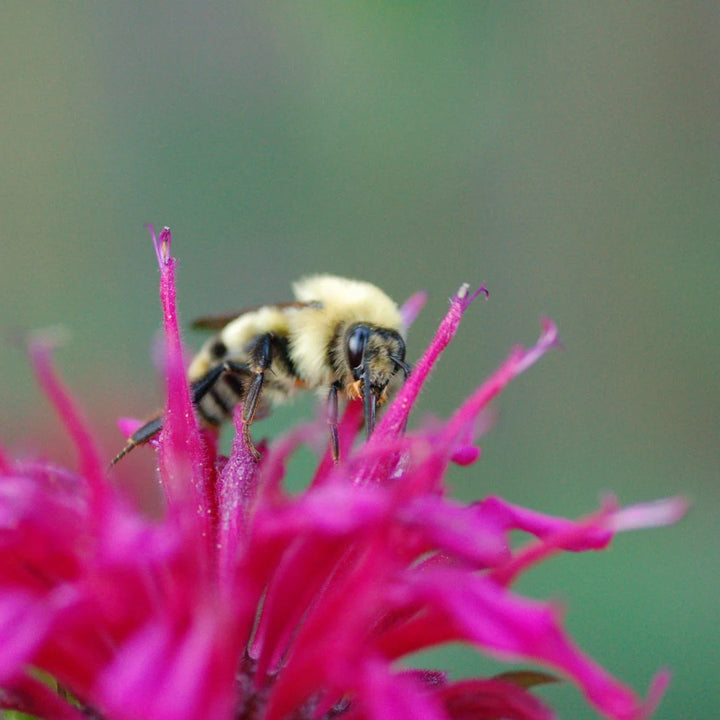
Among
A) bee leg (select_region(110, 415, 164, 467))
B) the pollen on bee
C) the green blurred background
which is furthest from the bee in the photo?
the green blurred background

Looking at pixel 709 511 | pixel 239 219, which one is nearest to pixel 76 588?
pixel 709 511

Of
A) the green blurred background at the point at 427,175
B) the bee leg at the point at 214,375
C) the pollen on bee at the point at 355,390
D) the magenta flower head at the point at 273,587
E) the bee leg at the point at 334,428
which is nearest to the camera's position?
the magenta flower head at the point at 273,587

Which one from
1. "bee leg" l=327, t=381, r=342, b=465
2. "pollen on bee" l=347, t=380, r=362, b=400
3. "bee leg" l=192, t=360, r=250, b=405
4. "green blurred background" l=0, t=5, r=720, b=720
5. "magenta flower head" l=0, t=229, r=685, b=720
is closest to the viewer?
"magenta flower head" l=0, t=229, r=685, b=720

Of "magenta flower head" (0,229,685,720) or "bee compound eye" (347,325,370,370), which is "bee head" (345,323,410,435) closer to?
"bee compound eye" (347,325,370,370)

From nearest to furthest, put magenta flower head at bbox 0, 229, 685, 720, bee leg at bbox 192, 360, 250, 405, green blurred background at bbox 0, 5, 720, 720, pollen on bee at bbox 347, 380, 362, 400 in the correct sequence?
magenta flower head at bbox 0, 229, 685, 720, pollen on bee at bbox 347, 380, 362, 400, bee leg at bbox 192, 360, 250, 405, green blurred background at bbox 0, 5, 720, 720

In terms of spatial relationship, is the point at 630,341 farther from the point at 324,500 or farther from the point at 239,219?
the point at 324,500

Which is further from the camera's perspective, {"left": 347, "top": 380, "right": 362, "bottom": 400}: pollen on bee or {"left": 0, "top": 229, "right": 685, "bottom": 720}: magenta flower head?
{"left": 347, "top": 380, "right": 362, "bottom": 400}: pollen on bee

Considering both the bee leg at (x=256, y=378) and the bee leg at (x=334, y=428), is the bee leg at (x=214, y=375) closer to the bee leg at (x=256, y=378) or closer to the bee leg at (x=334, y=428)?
the bee leg at (x=256, y=378)

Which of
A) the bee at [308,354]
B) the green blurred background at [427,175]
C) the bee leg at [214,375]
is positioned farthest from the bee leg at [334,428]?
the green blurred background at [427,175]
